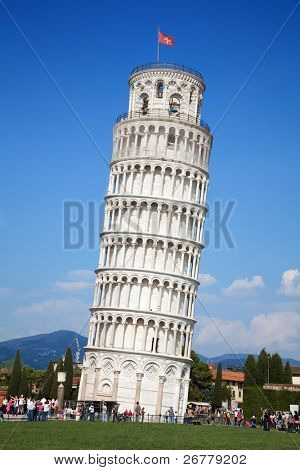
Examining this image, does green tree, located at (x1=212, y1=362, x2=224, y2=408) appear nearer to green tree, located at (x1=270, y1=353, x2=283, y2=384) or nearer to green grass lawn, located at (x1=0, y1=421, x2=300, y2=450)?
green tree, located at (x1=270, y1=353, x2=283, y2=384)

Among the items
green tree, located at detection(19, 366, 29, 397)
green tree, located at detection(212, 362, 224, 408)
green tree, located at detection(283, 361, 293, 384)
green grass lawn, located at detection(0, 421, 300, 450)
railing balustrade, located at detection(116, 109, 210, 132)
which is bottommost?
green grass lawn, located at detection(0, 421, 300, 450)

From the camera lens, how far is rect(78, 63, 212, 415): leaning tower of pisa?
62594mm

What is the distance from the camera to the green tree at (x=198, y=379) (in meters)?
92.5

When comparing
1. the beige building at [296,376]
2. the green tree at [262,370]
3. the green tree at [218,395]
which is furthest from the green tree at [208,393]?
the beige building at [296,376]

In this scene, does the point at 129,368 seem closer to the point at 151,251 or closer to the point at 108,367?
the point at 108,367

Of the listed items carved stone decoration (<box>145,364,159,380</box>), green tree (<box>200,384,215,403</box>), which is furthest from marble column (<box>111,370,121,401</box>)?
green tree (<box>200,384,215,403</box>)

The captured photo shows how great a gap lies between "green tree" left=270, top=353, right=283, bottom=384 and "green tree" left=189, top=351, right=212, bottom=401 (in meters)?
11.0

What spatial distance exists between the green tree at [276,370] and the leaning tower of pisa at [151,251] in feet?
86.4

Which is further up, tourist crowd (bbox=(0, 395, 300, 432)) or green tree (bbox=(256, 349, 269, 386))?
green tree (bbox=(256, 349, 269, 386))

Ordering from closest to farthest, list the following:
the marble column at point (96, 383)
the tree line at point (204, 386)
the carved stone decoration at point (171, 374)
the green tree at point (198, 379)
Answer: the marble column at point (96, 383) → the carved stone decoration at point (171, 374) → the tree line at point (204, 386) → the green tree at point (198, 379)

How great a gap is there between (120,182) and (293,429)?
3312 cm

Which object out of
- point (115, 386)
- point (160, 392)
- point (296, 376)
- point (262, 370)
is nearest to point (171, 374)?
point (160, 392)

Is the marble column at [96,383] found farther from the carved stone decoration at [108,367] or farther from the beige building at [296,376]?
the beige building at [296,376]
